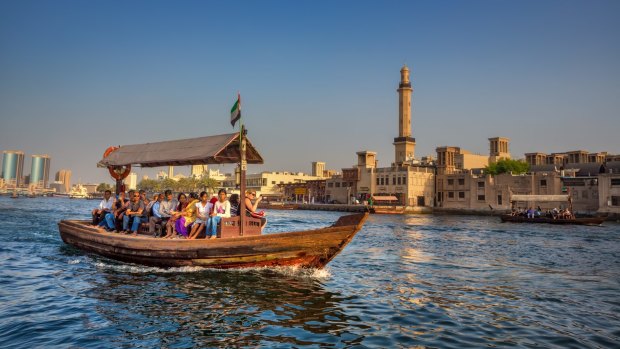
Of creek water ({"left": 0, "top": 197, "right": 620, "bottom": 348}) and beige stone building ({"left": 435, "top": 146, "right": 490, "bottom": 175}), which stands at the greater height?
beige stone building ({"left": 435, "top": 146, "right": 490, "bottom": 175})

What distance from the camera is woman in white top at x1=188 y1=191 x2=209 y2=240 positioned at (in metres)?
12.5

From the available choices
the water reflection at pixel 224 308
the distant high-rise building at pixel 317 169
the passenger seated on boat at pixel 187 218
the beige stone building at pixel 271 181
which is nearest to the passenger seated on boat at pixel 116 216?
the passenger seated on boat at pixel 187 218

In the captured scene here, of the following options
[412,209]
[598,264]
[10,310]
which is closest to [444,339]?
[10,310]

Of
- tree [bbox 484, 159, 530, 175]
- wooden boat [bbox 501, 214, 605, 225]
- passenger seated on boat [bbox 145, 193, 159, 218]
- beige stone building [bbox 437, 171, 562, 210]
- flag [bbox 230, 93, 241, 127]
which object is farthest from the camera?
tree [bbox 484, 159, 530, 175]

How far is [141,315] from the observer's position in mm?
8117

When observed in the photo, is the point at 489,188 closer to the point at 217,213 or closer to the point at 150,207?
the point at 150,207

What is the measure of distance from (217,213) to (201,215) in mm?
667

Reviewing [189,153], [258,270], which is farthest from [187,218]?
[258,270]

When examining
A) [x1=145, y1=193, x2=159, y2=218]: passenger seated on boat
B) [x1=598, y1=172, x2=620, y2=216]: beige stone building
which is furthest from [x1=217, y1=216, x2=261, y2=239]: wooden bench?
[x1=598, y1=172, x2=620, y2=216]: beige stone building

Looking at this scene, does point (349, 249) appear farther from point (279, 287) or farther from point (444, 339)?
point (444, 339)

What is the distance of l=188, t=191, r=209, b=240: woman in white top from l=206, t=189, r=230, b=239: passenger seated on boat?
14.4 inches

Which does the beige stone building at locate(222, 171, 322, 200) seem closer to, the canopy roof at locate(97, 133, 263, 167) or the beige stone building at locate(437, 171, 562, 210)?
the beige stone building at locate(437, 171, 562, 210)

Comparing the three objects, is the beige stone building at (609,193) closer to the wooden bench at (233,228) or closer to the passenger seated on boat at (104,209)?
the wooden bench at (233,228)

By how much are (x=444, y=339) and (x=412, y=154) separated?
98.9 m
